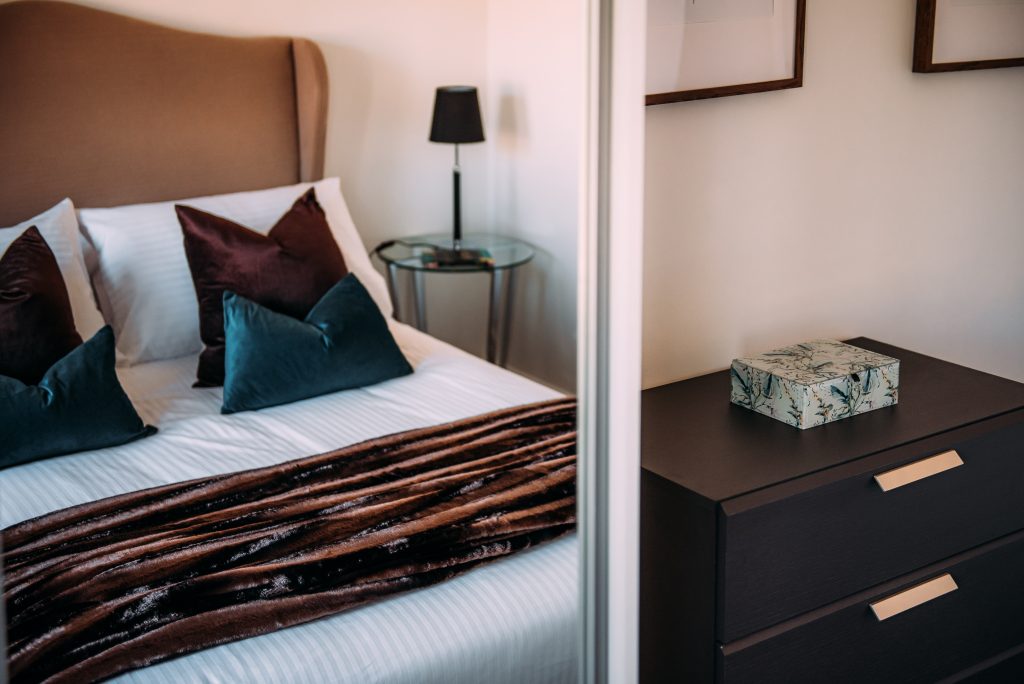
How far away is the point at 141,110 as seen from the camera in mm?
2061

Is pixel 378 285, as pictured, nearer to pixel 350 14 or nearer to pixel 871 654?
pixel 350 14

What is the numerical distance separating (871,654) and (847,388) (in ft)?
1.14

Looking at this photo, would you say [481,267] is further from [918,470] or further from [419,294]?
[918,470]

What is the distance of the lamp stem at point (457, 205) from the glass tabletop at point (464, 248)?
0.01 meters

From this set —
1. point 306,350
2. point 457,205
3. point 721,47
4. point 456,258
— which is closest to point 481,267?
point 456,258

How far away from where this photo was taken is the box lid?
1309 mm

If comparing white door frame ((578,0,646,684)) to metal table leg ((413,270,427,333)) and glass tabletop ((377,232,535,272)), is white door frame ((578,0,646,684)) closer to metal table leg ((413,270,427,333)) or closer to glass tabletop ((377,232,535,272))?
glass tabletop ((377,232,535,272))

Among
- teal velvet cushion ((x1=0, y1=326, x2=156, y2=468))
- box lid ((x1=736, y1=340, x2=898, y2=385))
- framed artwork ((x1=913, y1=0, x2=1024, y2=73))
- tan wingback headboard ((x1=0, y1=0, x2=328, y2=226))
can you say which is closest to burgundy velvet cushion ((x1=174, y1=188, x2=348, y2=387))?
tan wingback headboard ((x1=0, y1=0, x2=328, y2=226))

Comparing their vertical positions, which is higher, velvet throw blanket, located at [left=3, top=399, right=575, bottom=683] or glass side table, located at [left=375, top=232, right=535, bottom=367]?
glass side table, located at [left=375, top=232, right=535, bottom=367]

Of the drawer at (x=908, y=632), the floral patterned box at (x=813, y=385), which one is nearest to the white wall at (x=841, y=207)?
the floral patterned box at (x=813, y=385)

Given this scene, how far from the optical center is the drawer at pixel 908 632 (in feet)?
3.86

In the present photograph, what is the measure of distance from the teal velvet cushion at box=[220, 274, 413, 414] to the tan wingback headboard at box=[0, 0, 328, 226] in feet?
1.20

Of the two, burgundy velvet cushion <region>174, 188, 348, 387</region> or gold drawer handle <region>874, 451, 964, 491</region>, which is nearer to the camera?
gold drawer handle <region>874, 451, 964, 491</region>

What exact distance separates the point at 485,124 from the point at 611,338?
76 centimetres
